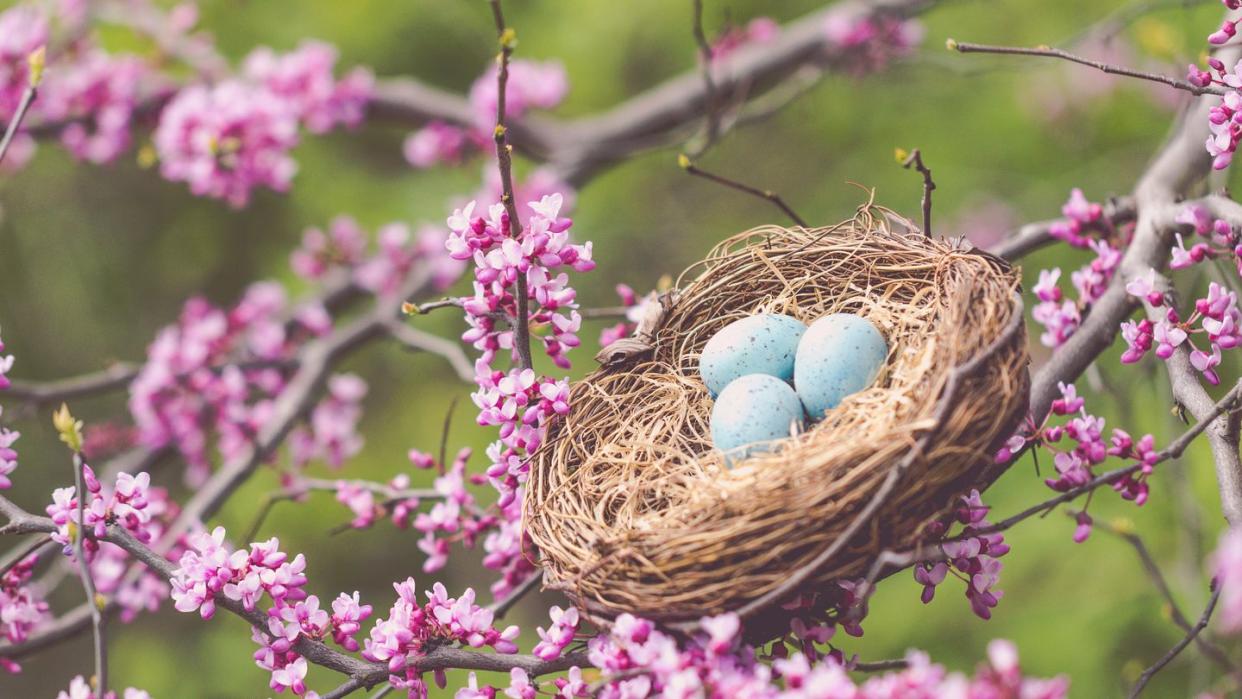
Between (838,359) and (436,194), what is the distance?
11.8ft

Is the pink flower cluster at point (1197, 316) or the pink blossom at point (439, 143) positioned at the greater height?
the pink blossom at point (439, 143)

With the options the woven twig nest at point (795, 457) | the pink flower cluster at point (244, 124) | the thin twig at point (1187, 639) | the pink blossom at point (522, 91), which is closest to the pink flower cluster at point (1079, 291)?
the woven twig nest at point (795, 457)

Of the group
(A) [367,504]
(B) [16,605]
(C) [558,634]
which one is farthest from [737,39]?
(B) [16,605]

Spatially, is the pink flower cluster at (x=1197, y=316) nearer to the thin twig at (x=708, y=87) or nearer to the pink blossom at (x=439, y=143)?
the thin twig at (x=708, y=87)

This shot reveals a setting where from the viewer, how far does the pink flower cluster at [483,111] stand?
3816 mm

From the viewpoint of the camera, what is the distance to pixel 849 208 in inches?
193

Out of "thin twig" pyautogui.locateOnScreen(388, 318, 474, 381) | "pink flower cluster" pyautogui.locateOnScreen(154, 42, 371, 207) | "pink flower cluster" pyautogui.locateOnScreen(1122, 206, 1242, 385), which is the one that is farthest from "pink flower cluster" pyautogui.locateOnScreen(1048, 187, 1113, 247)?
"pink flower cluster" pyautogui.locateOnScreen(154, 42, 371, 207)

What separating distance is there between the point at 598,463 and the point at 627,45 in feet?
12.9

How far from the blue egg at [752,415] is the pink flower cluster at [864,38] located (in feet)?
7.02

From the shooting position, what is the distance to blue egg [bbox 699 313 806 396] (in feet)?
6.80

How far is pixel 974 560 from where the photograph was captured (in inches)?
64.1

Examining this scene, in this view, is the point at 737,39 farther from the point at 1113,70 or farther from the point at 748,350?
the point at 1113,70

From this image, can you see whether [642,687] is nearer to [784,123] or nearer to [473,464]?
[473,464]

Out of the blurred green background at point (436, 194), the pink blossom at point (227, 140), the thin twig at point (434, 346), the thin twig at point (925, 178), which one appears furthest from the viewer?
the blurred green background at point (436, 194)
